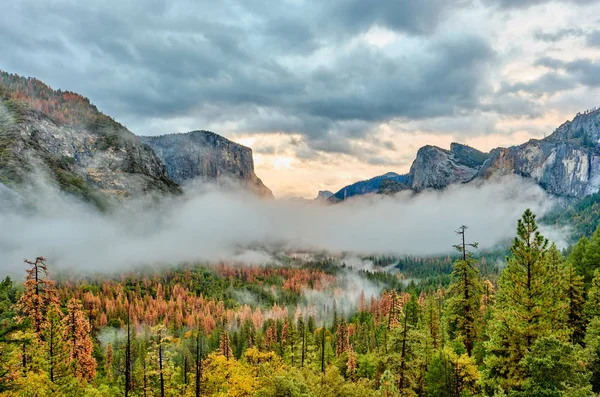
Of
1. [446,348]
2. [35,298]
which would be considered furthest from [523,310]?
[35,298]

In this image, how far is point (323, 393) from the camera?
2767 centimetres

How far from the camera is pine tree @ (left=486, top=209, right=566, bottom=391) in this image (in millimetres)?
23438

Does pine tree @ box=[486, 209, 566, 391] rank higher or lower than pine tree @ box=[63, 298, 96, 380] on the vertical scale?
higher

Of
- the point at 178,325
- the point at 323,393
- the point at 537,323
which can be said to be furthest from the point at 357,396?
the point at 178,325

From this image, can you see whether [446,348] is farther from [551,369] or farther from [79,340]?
[79,340]

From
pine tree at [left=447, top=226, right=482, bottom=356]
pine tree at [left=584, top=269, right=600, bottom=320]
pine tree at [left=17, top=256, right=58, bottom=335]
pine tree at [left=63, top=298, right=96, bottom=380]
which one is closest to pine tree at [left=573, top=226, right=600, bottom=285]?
pine tree at [left=584, top=269, right=600, bottom=320]

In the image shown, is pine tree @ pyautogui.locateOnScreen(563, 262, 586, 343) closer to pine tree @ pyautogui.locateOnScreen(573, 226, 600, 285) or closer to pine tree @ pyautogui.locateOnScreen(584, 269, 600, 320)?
pine tree @ pyautogui.locateOnScreen(584, 269, 600, 320)

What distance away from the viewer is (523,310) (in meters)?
24.1

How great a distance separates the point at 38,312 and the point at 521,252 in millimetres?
42490

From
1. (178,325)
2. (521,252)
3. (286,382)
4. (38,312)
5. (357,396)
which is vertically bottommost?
(178,325)

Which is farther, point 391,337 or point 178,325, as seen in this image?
point 178,325

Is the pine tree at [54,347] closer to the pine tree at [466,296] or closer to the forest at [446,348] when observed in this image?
the forest at [446,348]

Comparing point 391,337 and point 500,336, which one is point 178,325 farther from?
point 500,336

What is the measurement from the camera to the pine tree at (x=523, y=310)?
23438 millimetres
